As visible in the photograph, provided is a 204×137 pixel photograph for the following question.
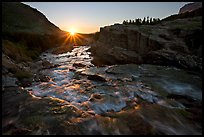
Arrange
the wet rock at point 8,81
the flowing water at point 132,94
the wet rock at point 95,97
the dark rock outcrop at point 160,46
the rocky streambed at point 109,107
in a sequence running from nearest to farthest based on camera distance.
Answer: the rocky streambed at point 109,107, the flowing water at point 132,94, the wet rock at point 95,97, the wet rock at point 8,81, the dark rock outcrop at point 160,46

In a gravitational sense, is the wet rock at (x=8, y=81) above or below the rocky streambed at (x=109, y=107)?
above

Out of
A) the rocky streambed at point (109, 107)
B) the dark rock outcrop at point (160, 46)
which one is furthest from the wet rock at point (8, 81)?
the dark rock outcrop at point (160, 46)

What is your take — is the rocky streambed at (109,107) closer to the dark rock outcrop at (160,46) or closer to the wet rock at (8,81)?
the wet rock at (8,81)

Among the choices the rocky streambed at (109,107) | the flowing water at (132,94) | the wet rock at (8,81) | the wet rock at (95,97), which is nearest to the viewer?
the rocky streambed at (109,107)

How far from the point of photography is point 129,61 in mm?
21453

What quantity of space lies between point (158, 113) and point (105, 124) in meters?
2.77

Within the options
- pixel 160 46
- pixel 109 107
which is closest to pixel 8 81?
pixel 109 107

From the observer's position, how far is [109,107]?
28.7 ft

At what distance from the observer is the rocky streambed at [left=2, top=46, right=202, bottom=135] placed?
6.84m

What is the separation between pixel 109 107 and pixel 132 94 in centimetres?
229

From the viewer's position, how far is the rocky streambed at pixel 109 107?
6836 mm

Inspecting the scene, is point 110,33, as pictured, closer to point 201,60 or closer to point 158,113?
point 201,60

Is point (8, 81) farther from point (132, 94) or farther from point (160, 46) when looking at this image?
point (160, 46)

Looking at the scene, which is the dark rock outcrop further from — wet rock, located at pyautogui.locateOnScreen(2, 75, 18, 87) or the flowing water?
wet rock, located at pyautogui.locateOnScreen(2, 75, 18, 87)
